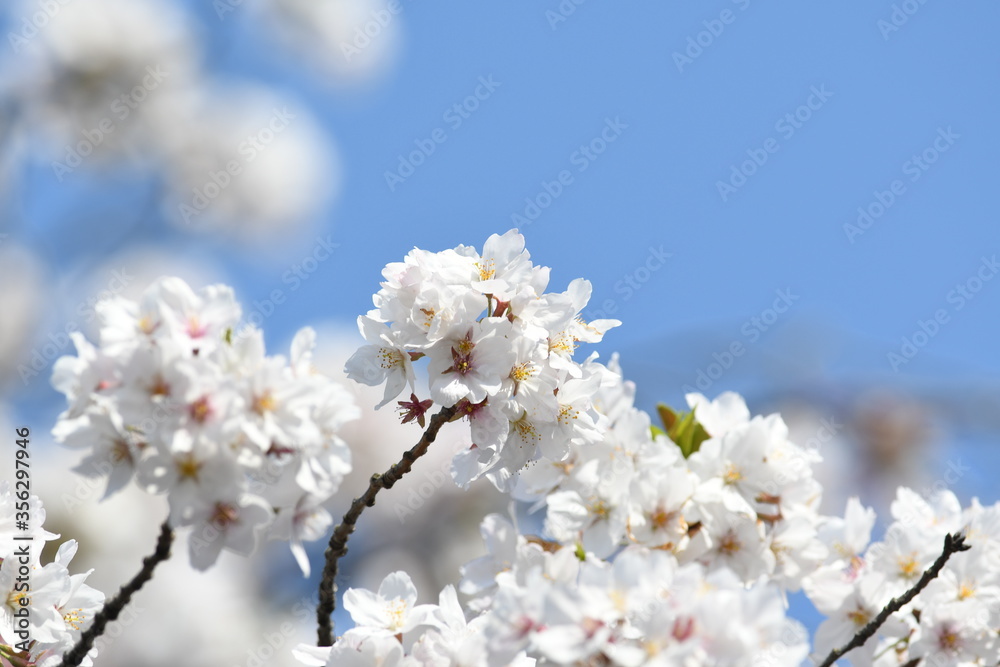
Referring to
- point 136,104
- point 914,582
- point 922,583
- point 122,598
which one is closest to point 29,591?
point 122,598

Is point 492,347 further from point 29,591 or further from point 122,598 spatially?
point 29,591

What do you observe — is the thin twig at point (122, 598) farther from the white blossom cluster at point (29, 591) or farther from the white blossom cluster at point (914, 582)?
the white blossom cluster at point (914, 582)

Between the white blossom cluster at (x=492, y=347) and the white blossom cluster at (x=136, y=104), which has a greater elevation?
the white blossom cluster at (x=136, y=104)

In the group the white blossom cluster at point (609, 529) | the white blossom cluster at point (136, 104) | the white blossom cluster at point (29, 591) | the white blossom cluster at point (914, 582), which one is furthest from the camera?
the white blossom cluster at point (136, 104)

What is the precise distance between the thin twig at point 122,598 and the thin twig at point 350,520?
38 centimetres

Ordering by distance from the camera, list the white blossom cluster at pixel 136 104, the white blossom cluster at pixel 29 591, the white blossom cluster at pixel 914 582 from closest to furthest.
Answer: the white blossom cluster at pixel 29 591, the white blossom cluster at pixel 914 582, the white blossom cluster at pixel 136 104

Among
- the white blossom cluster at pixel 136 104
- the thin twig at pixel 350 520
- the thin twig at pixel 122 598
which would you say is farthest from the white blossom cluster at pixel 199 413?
the white blossom cluster at pixel 136 104

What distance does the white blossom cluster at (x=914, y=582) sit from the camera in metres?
2.00

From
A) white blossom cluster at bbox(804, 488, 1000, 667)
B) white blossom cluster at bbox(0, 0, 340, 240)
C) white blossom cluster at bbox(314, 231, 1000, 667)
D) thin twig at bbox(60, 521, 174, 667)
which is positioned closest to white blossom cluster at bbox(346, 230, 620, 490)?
white blossom cluster at bbox(314, 231, 1000, 667)

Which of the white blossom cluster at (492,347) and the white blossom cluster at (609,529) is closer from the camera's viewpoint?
the white blossom cluster at (609,529)

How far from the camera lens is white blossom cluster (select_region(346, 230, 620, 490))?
174cm

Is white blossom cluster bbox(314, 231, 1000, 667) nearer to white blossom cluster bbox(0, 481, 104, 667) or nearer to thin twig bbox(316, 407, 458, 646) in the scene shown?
thin twig bbox(316, 407, 458, 646)

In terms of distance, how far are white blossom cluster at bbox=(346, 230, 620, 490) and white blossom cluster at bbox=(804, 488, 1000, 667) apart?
0.79m

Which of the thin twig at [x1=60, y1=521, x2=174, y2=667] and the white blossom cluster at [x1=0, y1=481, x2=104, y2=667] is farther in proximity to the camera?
the white blossom cluster at [x1=0, y1=481, x2=104, y2=667]
